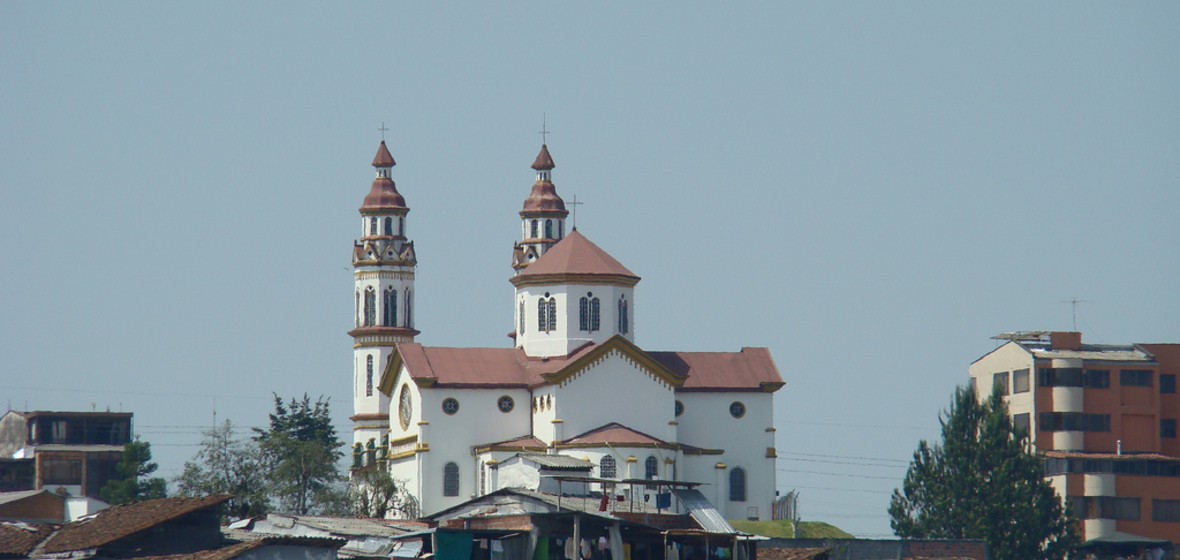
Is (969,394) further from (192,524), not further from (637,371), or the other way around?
(192,524)

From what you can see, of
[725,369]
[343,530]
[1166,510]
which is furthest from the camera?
[1166,510]

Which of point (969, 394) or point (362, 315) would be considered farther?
point (362, 315)

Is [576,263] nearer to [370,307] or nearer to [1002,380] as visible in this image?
[370,307]

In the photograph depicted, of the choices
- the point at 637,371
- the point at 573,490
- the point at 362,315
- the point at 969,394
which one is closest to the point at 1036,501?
the point at 969,394

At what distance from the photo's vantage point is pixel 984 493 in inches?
3334

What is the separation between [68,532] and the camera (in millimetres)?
55938

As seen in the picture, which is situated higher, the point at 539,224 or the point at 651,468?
the point at 539,224

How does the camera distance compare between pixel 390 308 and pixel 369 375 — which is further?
pixel 390 308

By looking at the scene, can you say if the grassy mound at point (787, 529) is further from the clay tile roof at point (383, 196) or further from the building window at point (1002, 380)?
the clay tile roof at point (383, 196)

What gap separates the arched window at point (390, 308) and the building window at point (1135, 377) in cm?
3253

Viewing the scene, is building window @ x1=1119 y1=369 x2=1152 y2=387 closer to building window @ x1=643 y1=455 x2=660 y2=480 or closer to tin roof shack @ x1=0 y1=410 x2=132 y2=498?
building window @ x1=643 y1=455 x2=660 y2=480

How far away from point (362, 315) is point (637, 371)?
20286 millimetres

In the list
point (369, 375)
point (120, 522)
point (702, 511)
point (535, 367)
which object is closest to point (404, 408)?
point (535, 367)

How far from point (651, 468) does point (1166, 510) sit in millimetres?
27315
